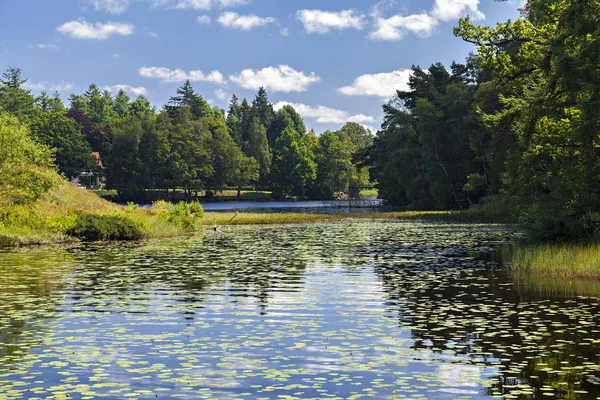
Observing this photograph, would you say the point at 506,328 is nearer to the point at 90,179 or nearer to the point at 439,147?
the point at 439,147

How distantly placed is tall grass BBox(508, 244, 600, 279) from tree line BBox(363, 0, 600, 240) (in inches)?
143

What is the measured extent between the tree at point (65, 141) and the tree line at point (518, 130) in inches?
2146

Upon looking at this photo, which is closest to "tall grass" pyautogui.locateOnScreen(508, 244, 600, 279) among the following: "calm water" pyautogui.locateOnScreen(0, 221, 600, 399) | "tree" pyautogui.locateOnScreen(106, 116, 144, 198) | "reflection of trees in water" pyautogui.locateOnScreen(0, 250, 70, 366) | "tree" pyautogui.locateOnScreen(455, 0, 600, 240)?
"calm water" pyautogui.locateOnScreen(0, 221, 600, 399)

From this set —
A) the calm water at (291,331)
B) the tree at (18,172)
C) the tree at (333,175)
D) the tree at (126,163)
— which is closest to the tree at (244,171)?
the tree at (333,175)

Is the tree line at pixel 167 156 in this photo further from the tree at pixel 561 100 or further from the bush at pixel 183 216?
the tree at pixel 561 100

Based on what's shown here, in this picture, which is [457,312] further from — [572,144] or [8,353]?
[572,144]

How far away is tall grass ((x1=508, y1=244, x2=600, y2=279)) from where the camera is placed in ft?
92.3

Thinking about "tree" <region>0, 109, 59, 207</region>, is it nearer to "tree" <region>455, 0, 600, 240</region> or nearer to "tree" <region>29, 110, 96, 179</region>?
"tree" <region>455, 0, 600, 240</region>

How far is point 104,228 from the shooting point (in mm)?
50406

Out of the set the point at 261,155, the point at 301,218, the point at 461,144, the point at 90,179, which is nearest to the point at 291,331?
the point at 301,218

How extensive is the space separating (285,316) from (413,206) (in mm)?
→ 94993

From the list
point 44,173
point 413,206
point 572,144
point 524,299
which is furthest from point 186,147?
point 524,299

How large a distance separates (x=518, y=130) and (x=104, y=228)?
26.2 meters

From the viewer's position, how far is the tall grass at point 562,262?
28.1 metres
